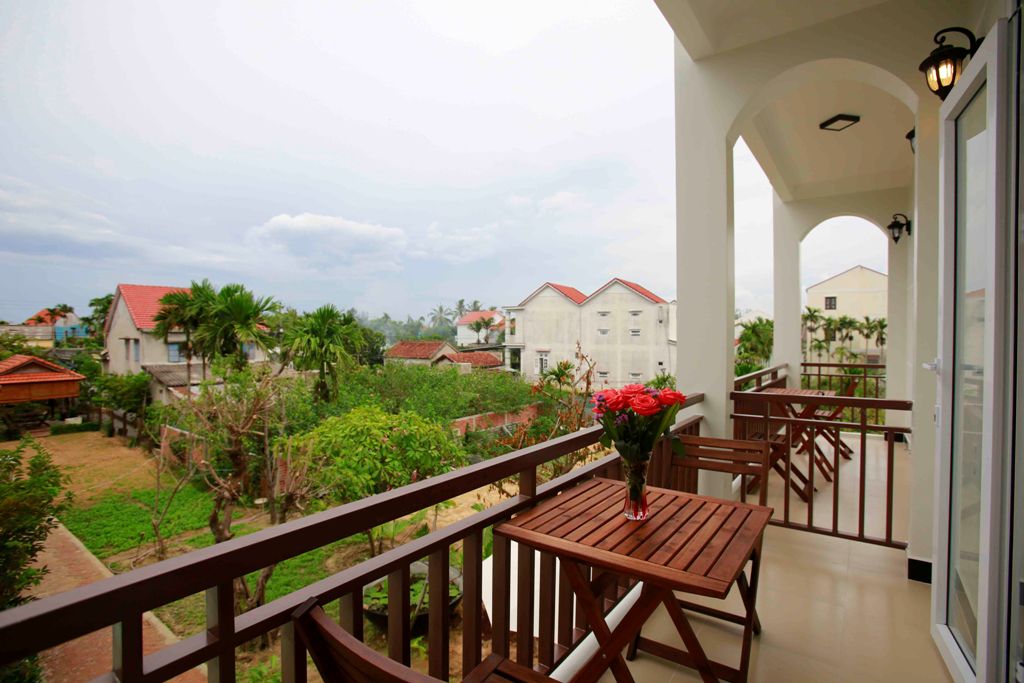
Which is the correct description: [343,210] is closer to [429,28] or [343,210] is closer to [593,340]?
[429,28]

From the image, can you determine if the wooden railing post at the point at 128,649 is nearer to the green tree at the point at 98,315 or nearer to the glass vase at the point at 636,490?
the glass vase at the point at 636,490

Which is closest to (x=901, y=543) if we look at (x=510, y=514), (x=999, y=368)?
(x=999, y=368)

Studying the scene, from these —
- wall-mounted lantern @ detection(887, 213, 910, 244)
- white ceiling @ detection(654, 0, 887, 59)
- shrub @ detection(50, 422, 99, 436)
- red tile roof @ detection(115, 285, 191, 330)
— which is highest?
white ceiling @ detection(654, 0, 887, 59)

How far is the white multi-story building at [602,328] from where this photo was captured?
1170cm

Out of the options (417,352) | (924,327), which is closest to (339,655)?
(924,327)

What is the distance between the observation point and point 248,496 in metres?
6.02

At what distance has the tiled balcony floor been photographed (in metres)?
1.83

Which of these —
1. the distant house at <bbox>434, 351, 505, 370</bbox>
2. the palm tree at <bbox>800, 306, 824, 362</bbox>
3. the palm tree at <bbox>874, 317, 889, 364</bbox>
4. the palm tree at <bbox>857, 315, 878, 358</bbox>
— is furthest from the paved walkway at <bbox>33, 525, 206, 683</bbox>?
the palm tree at <bbox>857, 315, 878, 358</bbox>

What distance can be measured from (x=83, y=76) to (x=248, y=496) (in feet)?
44.7

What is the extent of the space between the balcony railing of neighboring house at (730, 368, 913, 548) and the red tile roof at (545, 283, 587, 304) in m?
8.99

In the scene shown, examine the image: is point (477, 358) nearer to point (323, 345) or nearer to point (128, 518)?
point (323, 345)

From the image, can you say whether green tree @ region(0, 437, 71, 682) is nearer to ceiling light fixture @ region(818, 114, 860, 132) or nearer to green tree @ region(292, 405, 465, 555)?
green tree @ region(292, 405, 465, 555)

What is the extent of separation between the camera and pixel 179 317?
35.7ft

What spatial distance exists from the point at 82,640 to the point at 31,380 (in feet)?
12.4
